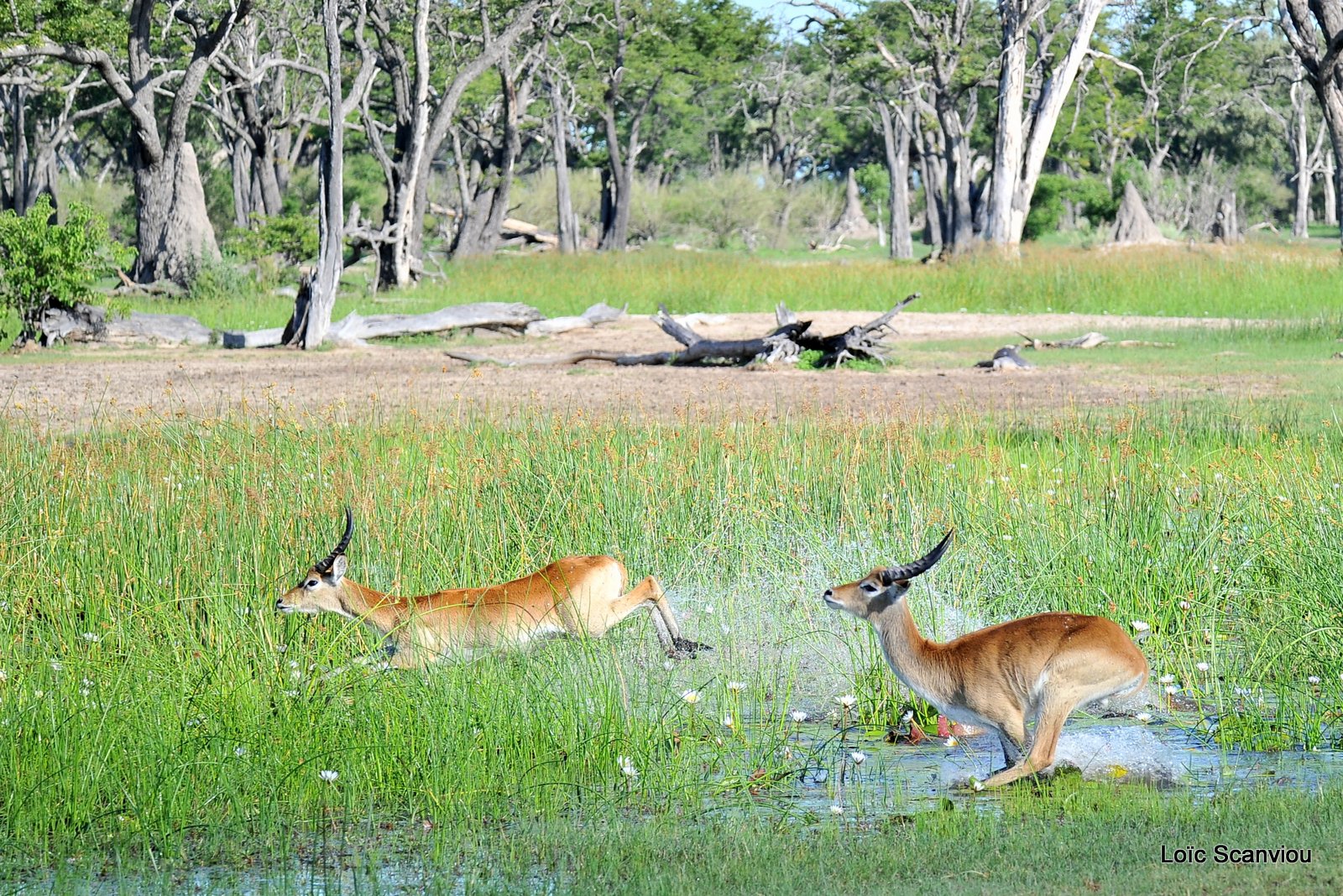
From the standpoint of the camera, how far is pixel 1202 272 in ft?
79.3

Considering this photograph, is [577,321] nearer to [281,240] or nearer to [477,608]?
→ [281,240]

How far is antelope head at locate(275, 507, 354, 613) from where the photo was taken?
5508 mm

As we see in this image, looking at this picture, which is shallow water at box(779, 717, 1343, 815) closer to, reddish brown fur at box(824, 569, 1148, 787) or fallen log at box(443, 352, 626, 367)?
reddish brown fur at box(824, 569, 1148, 787)

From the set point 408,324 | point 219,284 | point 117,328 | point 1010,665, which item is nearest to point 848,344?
point 408,324

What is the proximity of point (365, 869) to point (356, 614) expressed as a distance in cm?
170

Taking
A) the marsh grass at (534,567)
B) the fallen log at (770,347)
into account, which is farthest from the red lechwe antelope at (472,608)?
the fallen log at (770,347)

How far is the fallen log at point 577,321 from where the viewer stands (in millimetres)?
21141

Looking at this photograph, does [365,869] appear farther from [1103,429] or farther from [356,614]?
[1103,429]

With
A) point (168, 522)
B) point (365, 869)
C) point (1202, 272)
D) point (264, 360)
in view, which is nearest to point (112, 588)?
point (168, 522)

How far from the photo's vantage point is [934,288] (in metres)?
25.5

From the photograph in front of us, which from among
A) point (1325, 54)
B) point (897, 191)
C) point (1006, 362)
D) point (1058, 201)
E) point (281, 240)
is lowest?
point (1006, 362)

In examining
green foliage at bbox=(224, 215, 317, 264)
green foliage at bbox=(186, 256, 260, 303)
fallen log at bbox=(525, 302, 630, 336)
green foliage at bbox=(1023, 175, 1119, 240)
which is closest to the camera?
fallen log at bbox=(525, 302, 630, 336)

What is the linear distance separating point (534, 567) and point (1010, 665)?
9.26 feet

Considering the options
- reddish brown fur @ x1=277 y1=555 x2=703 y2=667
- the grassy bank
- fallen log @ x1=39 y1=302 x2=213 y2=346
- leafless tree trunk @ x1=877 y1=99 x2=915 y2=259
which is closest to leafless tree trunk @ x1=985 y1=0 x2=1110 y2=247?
the grassy bank
